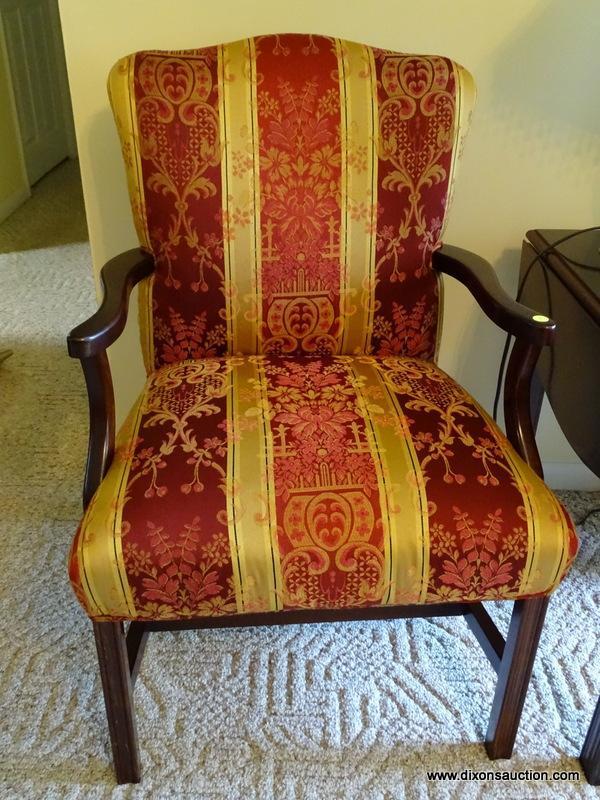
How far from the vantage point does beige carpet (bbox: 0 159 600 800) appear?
1.04 m

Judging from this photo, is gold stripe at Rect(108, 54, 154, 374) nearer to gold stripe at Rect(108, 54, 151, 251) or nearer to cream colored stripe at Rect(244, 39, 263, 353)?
gold stripe at Rect(108, 54, 151, 251)

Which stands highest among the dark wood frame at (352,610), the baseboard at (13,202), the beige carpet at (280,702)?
the dark wood frame at (352,610)

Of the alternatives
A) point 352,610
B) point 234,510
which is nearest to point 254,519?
point 234,510

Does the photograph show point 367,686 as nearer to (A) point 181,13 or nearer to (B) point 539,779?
(B) point 539,779

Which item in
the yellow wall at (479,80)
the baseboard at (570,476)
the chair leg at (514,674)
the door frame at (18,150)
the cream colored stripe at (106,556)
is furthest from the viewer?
the door frame at (18,150)

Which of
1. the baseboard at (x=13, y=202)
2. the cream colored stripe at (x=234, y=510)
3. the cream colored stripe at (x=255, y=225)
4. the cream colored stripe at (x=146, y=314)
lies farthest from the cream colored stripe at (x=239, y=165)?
the baseboard at (x=13, y=202)

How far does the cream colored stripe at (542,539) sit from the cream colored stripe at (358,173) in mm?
410

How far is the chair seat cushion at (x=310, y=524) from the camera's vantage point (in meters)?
0.84

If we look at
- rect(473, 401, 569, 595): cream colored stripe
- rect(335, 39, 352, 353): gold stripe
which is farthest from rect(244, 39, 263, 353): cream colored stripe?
rect(473, 401, 569, 595): cream colored stripe

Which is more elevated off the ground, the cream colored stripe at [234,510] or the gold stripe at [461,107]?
the gold stripe at [461,107]

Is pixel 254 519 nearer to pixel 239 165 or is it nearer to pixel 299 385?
pixel 299 385

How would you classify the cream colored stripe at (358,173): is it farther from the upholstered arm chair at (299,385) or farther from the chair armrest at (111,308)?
the chair armrest at (111,308)

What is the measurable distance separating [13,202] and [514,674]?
3037 millimetres

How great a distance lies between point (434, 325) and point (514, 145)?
0.41 metres
